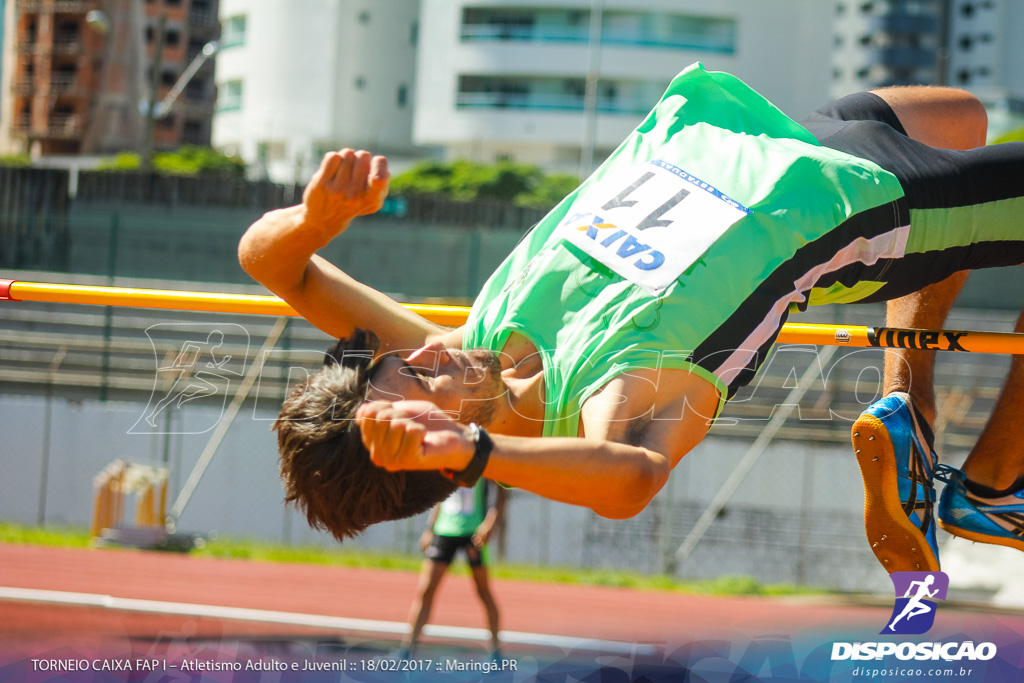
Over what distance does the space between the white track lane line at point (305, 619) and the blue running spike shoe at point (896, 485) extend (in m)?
3.81

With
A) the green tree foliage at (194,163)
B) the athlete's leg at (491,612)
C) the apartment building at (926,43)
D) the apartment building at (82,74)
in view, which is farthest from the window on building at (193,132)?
the athlete's leg at (491,612)

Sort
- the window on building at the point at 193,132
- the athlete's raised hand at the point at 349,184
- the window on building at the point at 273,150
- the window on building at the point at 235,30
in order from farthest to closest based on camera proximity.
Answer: the window on building at the point at 193,132, the window on building at the point at 235,30, the window on building at the point at 273,150, the athlete's raised hand at the point at 349,184

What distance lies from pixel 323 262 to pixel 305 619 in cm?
465

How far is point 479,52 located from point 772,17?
9001 mm

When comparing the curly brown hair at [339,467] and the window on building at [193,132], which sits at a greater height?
the window on building at [193,132]

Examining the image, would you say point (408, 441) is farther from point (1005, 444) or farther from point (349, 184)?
point (1005, 444)

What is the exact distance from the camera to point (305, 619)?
6.72 m

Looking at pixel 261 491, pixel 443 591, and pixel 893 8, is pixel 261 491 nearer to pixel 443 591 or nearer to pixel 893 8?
pixel 443 591

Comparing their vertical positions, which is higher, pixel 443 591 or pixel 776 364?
pixel 776 364

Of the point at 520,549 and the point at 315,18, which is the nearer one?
the point at 520,549

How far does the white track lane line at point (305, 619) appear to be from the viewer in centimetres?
638

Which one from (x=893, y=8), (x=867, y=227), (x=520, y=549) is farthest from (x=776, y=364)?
(x=893, y=8)

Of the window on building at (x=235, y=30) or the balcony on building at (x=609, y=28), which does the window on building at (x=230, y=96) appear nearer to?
the window on building at (x=235, y=30)

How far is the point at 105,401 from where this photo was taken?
974 centimetres
